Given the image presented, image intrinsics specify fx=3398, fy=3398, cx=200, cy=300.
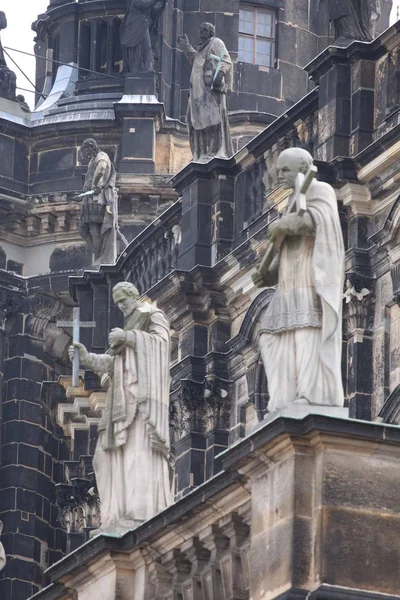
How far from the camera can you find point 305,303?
27.4 metres

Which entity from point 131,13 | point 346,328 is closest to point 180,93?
point 131,13

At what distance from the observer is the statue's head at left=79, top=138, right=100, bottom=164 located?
50.7 m

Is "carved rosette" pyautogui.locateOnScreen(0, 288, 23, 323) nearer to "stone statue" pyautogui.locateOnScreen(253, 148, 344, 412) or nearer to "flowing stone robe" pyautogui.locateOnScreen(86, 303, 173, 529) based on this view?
"flowing stone robe" pyautogui.locateOnScreen(86, 303, 173, 529)

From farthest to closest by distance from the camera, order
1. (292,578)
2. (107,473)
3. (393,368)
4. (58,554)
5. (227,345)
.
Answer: (58,554) → (227,345) → (393,368) → (107,473) → (292,578)

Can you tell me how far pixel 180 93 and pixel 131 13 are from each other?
1581mm

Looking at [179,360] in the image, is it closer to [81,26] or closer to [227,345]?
[227,345]

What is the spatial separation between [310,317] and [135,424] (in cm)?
344

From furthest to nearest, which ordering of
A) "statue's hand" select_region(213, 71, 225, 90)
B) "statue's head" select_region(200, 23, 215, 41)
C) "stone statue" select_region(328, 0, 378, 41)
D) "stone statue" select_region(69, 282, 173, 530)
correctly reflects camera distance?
"statue's head" select_region(200, 23, 215, 41) → "statue's hand" select_region(213, 71, 225, 90) → "stone statue" select_region(328, 0, 378, 41) → "stone statue" select_region(69, 282, 173, 530)

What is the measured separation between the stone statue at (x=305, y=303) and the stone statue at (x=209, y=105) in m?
13.2

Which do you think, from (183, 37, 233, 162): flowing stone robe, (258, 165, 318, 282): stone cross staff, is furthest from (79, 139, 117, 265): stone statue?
(258, 165, 318, 282): stone cross staff

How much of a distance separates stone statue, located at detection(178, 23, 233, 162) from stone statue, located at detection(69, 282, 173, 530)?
10.6 metres

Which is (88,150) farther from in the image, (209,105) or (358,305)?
(358,305)

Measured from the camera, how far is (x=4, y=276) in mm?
52000

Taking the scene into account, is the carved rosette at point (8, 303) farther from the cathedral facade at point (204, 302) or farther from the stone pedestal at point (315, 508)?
the stone pedestal at point (315, 508)
